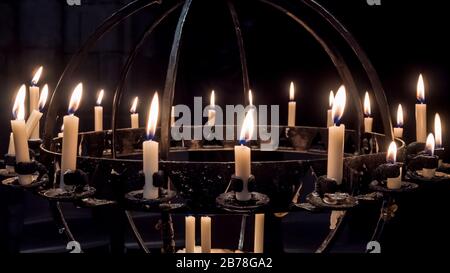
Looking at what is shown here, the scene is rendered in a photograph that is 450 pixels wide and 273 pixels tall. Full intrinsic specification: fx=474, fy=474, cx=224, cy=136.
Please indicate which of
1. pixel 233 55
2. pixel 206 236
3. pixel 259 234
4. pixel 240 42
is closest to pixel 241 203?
pixel 206 236

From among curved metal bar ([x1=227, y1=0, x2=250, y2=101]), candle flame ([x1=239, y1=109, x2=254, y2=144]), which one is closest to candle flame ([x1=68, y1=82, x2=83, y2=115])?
candle flame ([x1=239, y1=109, x2=254, y2=144])

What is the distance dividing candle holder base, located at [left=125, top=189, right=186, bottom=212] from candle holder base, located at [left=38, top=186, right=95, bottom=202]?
100mm

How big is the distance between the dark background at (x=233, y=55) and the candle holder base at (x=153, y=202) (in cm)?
264

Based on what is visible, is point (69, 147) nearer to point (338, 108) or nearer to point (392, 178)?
point (338, 108)

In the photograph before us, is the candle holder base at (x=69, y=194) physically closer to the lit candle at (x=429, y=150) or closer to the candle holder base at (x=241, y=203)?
the candle holder base at (x=241, y=203)

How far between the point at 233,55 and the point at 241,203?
308 cm

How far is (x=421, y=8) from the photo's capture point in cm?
332

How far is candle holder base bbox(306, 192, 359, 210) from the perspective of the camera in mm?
1030

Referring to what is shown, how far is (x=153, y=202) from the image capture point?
1.03 metres
